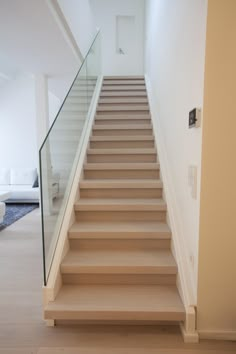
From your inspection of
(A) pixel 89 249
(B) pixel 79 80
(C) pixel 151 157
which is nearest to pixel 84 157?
(C) pixel 151 157

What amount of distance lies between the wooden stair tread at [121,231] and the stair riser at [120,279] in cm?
38

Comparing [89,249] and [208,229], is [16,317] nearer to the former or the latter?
[89,249]

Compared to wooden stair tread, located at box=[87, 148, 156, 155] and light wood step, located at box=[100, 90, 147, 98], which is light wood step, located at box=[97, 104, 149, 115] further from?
wooden stair tread, located at box=[87, 148, 156, 155]

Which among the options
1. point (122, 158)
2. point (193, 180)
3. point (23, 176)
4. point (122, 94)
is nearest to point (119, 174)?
point (122, 158)

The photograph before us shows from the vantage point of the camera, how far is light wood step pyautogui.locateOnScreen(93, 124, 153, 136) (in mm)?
4004

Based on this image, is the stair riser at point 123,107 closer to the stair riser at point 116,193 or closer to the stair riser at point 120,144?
the stair riser at point 120,144

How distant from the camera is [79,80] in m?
3.68

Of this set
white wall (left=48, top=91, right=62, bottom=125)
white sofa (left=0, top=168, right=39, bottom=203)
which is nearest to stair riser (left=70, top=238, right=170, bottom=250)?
white sofa (left=0, top=168, right=39, bottom=203)

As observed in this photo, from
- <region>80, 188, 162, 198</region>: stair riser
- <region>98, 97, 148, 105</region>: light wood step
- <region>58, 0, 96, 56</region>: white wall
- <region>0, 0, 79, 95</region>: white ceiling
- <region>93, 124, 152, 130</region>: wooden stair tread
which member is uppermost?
<region>58, 0, 96, 56</region>: white wall

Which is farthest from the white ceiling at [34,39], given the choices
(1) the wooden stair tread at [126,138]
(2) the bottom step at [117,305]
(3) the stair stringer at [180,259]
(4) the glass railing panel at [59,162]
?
(2) the bottom step at [117,305]

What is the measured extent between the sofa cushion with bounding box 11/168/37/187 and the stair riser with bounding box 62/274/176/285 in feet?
16.4

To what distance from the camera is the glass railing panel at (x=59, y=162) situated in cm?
213

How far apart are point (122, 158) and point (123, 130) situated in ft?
2.11

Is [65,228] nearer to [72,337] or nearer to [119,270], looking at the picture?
[119,270]
